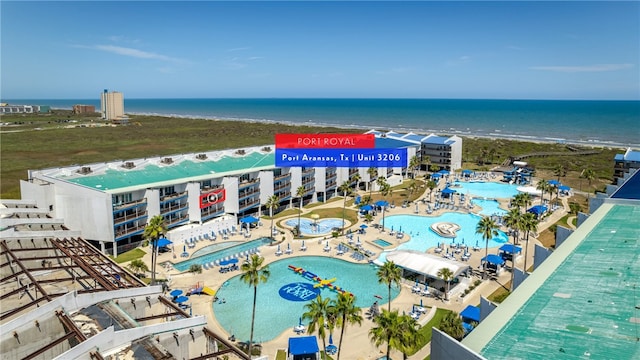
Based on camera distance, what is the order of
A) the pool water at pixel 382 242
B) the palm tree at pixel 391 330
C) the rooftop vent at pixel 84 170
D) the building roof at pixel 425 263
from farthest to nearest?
the pool water at pixel 382 242 < the rooftop vent at pixel 84 170 < the building roof at pixel 425 263 < the palm tree at pixel 391 330

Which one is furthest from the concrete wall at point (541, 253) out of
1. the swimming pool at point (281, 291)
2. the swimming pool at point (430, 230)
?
the swimming pool at point (430, 230)

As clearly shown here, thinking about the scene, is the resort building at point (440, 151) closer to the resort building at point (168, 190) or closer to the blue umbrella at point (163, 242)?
the resort building at point (168, 190)

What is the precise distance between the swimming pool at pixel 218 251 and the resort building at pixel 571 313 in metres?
37.2

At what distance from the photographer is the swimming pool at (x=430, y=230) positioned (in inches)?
2414

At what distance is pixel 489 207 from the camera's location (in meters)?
80.1

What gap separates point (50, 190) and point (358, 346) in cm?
4364

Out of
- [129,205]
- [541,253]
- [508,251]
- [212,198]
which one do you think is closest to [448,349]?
[541,253]

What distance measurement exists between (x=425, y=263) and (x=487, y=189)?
51531 millimetres

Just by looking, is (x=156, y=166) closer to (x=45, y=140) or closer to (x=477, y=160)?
(x=477, y=160)

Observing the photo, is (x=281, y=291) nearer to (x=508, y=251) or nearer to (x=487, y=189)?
(x=508, y=251)

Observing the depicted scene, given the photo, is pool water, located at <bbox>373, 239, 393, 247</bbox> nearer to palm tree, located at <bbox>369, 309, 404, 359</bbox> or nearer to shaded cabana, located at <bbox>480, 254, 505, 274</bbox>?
shaded cabana, located at <bbox>480, 254, 505, 274</bbox>

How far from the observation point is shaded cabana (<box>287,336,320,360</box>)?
32438 millimetres

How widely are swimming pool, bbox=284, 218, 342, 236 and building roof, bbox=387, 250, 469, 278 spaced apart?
51.1 feet

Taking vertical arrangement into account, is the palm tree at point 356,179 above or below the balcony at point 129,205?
below
